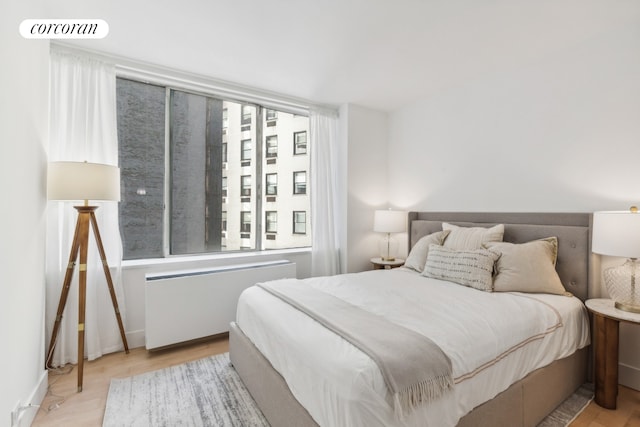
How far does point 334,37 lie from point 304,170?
2111 millimetres

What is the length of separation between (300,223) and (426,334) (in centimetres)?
302

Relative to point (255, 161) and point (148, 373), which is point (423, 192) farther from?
point (148, 373)

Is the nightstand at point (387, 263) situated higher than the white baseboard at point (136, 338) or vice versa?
the nightstand at point (387, 263)

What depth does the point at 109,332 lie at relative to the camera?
2666 millimetres

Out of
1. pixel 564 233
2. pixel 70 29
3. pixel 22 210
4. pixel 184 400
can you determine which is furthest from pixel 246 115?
pixel 564 233

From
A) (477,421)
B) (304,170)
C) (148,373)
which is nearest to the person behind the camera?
(477,421)

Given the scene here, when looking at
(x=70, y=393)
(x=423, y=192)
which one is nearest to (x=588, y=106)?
(x=423, y=192)

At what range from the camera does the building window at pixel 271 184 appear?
3.89 meters

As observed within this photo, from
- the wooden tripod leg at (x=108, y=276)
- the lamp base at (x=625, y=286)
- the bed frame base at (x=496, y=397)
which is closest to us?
the bed frame base at (x=496, y=397)

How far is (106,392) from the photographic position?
82.9 inches

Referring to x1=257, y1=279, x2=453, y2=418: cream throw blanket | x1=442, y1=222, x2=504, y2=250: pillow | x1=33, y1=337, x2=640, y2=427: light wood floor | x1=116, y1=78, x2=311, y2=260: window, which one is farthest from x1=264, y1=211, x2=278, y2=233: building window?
x1=257, y1=279, x2=453, y2=418: cream throw blanket

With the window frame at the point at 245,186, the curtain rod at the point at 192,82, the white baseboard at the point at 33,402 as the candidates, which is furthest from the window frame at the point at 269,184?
the white baseboard at the point at 33,402

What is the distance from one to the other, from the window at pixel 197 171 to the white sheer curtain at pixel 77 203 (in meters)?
0.35

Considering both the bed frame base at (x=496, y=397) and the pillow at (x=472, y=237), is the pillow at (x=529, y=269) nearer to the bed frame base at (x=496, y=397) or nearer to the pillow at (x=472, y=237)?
the pillow at (x=472, y=237)
